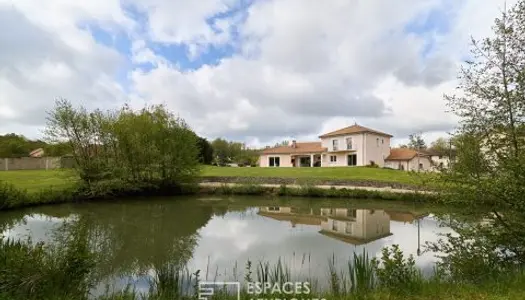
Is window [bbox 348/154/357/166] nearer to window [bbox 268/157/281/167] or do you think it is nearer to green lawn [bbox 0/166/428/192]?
green lawn [bbox 0/166/428/192]

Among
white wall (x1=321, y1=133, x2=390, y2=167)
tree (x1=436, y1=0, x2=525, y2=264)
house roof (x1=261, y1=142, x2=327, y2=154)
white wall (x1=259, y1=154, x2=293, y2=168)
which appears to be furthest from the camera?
white wall (x1=259, y1=154, x2=293, y2=168)

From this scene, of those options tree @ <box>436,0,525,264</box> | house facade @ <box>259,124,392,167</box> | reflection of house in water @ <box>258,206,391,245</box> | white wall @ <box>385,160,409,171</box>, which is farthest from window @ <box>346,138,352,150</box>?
tree @ <box>436,0,525,264</box>

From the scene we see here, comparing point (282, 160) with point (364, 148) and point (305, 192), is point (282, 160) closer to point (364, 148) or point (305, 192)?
point (364, 148)

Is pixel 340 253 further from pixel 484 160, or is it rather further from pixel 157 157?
pixel 157 157

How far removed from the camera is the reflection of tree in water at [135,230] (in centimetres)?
916

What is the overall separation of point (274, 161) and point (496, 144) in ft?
143

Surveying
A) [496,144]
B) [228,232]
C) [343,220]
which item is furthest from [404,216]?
[496,144]

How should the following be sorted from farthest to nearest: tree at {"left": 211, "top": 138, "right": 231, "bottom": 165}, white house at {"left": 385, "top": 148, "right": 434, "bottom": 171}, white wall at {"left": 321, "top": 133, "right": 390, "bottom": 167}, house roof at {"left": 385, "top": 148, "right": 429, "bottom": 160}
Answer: tree at {"left": 211, "top": 138, "right": 231, "bottom": 165} < house roof at {"left": 385, "top": 148, "right": 429, "bottom": 160} < white house at {"left": 385, "top": 148, "right": 434, "bottom": 171} < white wall at {"left": 321, "top": 133, "right": 390, "bottom": 167}

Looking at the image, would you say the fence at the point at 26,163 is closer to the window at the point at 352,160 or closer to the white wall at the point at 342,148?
the white wall at the point at 342,148

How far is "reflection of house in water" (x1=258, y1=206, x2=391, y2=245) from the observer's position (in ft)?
43.4

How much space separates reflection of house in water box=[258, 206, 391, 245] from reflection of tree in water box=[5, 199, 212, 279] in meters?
4.36

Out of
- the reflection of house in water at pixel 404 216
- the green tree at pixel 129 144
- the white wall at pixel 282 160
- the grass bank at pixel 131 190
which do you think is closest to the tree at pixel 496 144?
the reflection of house in water at pixel 404 216

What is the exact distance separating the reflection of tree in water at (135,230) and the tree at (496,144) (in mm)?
6904

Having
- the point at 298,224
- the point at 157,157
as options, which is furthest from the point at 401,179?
the point at 157,157
